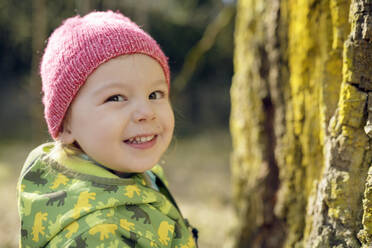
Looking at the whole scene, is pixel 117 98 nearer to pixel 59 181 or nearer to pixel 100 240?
pixel 59 181

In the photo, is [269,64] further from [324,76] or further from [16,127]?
[16,127]

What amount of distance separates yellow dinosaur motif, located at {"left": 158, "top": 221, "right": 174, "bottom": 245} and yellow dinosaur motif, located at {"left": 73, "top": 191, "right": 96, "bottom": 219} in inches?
10.5

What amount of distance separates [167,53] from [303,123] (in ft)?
22.3

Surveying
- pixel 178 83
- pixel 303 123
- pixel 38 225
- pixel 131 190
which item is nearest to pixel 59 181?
pixel 38 225

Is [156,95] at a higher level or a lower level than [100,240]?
higher

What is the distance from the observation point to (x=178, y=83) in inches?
245

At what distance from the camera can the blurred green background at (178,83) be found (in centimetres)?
569

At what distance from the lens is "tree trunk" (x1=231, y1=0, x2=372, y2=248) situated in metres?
1.48

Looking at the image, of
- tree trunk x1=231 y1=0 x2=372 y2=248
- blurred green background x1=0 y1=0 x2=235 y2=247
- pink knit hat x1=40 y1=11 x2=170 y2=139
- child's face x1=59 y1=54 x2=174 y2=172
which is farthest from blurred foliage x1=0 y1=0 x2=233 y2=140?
child's face x1=59 y1=54 x2=174 y2=172

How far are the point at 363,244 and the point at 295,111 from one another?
81 centimetres

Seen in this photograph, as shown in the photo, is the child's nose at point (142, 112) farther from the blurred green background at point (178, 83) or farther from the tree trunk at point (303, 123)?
the blurred green background at point (178, 83)

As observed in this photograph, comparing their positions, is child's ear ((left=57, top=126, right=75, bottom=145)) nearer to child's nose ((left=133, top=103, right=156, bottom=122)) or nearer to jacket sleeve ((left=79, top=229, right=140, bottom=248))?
child's nose ((left=133, top=103, right=156, bottom=122))

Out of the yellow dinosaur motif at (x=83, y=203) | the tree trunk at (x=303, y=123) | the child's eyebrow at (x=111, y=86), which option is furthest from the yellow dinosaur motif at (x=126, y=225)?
the tree trunk at (x=303, y=123)

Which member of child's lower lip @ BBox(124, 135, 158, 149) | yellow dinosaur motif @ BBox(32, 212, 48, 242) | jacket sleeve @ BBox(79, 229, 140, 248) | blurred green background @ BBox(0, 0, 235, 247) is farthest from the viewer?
blurred green background @ BBox(0, 0, 235, 247)
